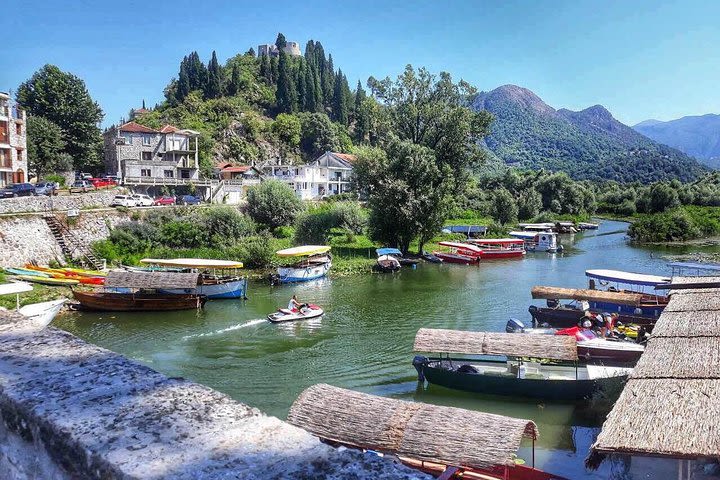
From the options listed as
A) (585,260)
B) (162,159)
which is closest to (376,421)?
(585,260)

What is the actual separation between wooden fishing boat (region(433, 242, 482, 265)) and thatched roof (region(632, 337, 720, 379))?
34413 millimetres

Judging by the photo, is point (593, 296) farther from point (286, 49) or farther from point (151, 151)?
point (286, 49)

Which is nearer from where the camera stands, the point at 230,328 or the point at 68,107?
the point at 230,328

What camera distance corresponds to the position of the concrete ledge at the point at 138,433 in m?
2.68

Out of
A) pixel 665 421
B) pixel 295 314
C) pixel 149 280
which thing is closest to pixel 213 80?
pixel 149 280

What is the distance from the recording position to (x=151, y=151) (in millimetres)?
72062

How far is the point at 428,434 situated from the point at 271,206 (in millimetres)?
43970

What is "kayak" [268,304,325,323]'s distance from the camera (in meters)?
28.3

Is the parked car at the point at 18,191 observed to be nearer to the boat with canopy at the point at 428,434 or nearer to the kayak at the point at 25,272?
the kayak at the point at 25,272

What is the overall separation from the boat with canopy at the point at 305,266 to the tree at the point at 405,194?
24.7 feet

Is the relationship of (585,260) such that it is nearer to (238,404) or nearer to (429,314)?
(429,314)

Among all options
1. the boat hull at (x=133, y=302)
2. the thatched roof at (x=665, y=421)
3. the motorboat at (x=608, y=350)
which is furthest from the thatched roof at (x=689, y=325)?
the boat hull at (x=133, y=302)

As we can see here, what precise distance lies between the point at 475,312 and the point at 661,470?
18.1 m

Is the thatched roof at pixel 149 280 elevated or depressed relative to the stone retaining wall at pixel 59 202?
depressed
